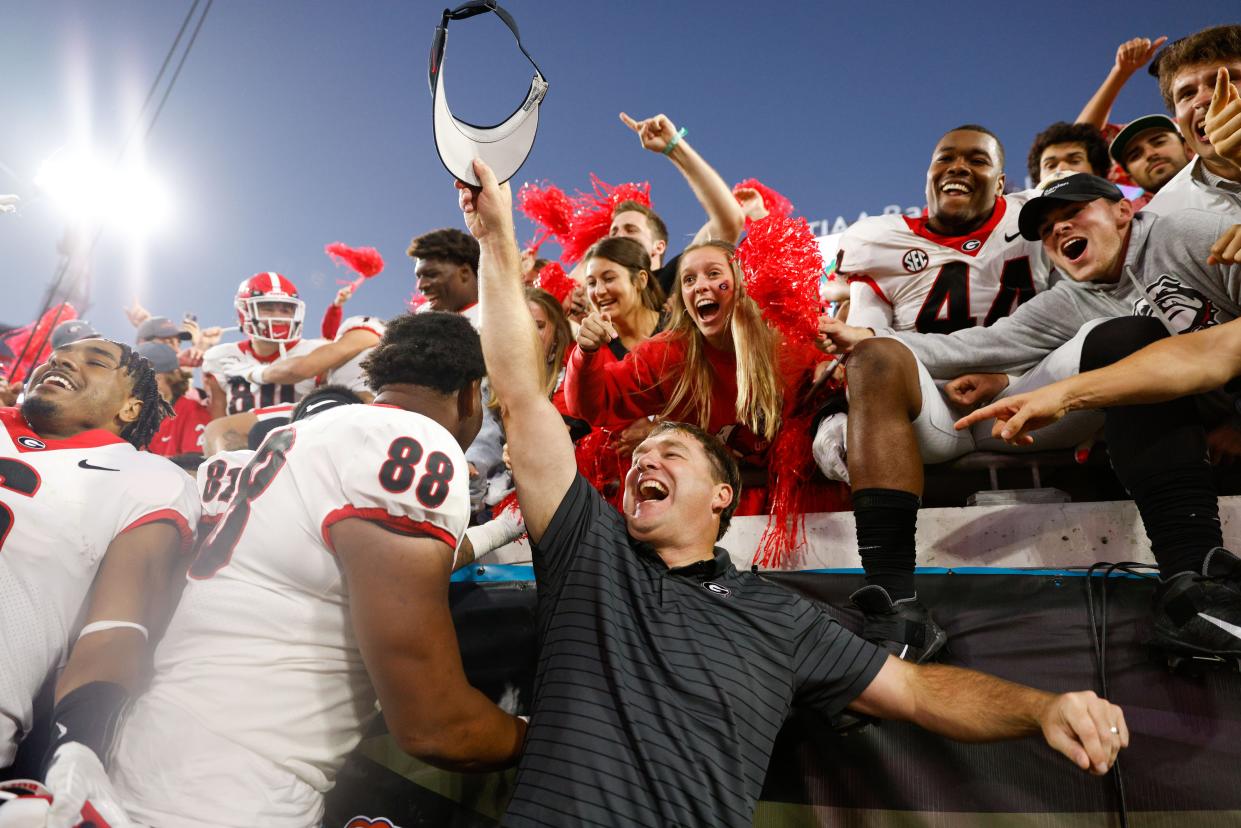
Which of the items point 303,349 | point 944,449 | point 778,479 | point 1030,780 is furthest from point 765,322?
point 303,349

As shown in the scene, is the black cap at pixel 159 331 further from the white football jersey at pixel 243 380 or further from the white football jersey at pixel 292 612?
the white football jersey at pixel 292 612

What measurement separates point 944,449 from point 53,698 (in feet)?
8.42

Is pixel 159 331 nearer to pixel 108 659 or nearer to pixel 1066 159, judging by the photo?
pixel 108 659

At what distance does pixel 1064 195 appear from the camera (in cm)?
273

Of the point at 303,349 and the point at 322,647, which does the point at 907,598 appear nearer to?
the point at 322,647

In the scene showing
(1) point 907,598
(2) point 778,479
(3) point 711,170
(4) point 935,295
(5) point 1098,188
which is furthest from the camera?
(3) point 711,170

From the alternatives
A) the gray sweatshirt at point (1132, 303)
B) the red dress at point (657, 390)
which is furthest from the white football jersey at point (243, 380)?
the gray sweatshirt at point (1132, 303)

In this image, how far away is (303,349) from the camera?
18.9 ft

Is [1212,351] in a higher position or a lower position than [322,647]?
higher

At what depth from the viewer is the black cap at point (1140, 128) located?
3852mm

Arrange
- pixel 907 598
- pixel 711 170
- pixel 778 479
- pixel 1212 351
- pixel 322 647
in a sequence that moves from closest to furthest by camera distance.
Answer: pixel 322 647 → pixel 1212 351 → pixel 907 598 → pixel 778 479 → pixel 711 170

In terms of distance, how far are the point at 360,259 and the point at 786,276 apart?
15.3 feet

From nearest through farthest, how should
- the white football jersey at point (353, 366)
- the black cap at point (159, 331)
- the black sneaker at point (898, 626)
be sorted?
the black sneaker at point (898, 626) → the white football jersey at point (353, 366) → the black cap at point (159, 331)

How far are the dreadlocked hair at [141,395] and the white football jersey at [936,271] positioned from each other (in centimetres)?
260
